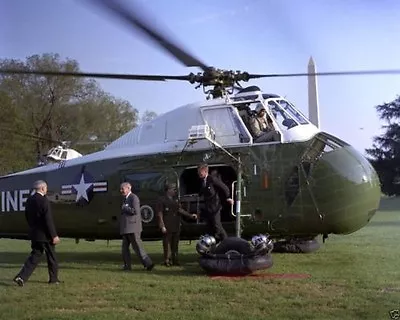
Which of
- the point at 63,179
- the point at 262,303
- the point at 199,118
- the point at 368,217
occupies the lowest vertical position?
the point at 262,303

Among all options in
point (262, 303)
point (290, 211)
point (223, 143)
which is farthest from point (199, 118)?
point (262, 303)

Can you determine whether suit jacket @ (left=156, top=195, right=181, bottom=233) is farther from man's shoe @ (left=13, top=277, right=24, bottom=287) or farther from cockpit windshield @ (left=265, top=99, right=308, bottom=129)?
→ man's shoe @ (left=13, top=277, right=24, bottom=287)

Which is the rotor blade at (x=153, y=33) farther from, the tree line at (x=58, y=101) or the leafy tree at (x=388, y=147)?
the leafy tree at (x=388, y=147)

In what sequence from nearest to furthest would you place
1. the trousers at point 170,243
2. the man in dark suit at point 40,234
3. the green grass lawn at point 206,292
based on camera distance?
the green grass lawn at point 206,292 < the man in dark suit at point 40,234 < the trousers at point 170,243

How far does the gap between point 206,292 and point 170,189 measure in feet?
10.3

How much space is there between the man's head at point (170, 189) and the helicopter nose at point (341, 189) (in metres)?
2.63

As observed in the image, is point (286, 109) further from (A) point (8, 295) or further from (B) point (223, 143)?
(A) point (8, 295)

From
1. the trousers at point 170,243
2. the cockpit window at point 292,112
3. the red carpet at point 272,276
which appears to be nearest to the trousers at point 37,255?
the trousers at point 170,243

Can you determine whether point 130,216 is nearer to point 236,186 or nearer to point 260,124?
point 236,186

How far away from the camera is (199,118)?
10953 millimetres

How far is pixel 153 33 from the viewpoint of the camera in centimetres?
641

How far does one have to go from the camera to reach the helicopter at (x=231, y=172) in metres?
10.0

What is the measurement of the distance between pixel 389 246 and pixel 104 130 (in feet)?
31.8

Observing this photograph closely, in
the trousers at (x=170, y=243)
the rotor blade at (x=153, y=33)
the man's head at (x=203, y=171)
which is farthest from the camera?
the trousers at (x=170, y=243)
